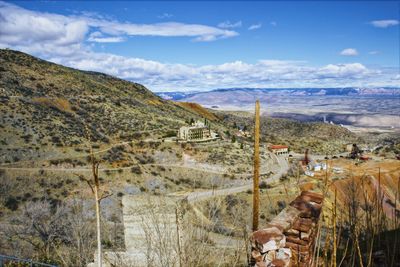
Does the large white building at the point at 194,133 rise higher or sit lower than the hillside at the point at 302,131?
higher

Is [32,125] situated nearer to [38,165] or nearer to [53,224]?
[38,165]

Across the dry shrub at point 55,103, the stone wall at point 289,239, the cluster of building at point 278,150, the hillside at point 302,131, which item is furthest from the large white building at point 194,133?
the stone wall at point 289,239

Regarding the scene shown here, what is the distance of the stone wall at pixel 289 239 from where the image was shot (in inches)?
228

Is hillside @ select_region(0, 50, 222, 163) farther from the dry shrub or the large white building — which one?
the large white building

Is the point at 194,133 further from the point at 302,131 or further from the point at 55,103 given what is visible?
the point at 302,131

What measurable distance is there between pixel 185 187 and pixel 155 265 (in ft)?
129

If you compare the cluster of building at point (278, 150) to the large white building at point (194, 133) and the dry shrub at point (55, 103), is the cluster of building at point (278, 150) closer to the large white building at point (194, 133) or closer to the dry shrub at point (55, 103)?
the large white building at point (194, 133)

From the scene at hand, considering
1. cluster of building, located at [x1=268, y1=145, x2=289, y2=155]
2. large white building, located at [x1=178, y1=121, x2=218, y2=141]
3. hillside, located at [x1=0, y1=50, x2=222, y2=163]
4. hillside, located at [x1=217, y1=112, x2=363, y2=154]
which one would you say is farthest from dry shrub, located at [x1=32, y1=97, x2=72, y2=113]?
hillside, located at [x1=217, y1=112, x2=363, y2=154]

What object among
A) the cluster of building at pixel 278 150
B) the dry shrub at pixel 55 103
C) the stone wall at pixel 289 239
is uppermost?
the dry shrub at pixel 55 103

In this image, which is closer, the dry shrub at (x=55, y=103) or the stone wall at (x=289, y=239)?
the stone wall at (x=289, y=239)

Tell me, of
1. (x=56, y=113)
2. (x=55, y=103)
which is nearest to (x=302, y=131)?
(x=55, y=103)

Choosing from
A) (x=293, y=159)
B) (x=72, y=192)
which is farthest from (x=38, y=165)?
(x=293, y=159)

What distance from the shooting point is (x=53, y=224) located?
87.8 ft

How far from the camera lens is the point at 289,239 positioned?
6262 mm
